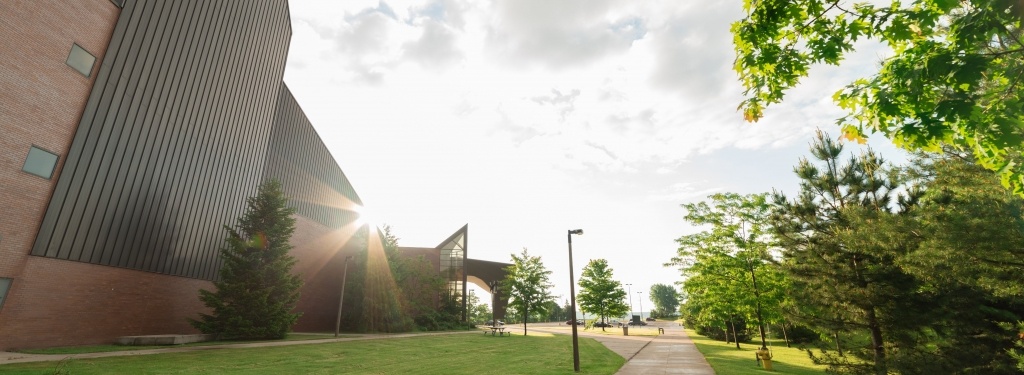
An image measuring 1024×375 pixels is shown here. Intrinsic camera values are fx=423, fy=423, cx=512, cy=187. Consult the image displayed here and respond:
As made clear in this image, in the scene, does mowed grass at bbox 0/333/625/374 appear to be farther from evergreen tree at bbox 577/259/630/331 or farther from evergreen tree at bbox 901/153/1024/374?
evergreen tree at bbox 577/259/630/331

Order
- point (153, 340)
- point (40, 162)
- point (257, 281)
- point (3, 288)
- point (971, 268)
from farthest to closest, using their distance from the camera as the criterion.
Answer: point (257, 281) → point (153, 340) → point (40, 162) → point (3, 288) → point (971, 268)

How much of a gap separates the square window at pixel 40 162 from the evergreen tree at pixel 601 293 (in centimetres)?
4560

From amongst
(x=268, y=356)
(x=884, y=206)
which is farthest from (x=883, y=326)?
(x=268, y=356)

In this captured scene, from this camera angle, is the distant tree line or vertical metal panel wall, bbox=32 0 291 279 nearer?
the distant tree line

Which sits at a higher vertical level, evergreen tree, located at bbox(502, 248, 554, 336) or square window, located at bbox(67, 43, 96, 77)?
square window, located at bbox(67, 43, 96, 77)

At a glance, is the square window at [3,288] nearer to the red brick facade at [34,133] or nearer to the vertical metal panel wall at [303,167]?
the red brick facade at [34,133]

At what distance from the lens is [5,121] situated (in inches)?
603

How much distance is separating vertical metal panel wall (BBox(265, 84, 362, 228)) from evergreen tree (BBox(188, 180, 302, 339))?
7943 millimetres

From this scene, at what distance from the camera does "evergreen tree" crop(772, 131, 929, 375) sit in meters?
12.6

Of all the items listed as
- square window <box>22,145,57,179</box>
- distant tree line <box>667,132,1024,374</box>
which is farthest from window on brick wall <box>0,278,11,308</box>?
distant tree line <box>667,132,1024,374</box>

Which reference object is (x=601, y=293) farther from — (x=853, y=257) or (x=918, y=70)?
(x=918, y=70)

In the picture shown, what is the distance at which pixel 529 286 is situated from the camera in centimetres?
4628

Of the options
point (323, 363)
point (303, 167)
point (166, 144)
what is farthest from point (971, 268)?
point (303, 167)

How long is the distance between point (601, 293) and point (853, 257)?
37.9m
